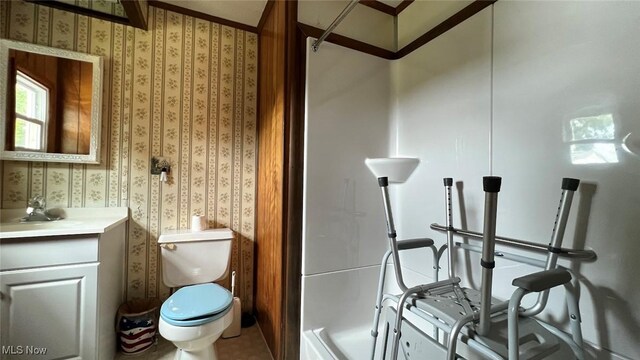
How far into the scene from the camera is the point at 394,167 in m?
1.41

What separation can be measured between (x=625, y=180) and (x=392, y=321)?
0.93 meters

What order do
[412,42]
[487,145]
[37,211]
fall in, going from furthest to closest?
[412,42]
[37,211]
[487,145]

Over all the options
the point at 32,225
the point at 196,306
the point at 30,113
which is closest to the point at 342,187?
the point at 196,306

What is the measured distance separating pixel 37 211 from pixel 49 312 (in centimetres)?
61

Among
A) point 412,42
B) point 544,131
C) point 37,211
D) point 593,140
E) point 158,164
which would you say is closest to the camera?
point 593,140

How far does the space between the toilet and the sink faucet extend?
23.8 inches

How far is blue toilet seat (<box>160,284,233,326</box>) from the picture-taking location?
3.79 feet

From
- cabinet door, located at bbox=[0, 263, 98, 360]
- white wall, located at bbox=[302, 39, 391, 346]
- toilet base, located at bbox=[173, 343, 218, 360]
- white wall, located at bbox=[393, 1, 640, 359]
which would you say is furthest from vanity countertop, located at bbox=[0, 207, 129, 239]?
white wall, located at bbox=[393, 1, 640, 359]

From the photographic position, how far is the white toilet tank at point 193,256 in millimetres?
1532

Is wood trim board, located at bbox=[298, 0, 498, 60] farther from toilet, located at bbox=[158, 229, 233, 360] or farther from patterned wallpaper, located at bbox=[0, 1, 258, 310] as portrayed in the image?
toilet, located at bbox=[158, 229, 233, 360]

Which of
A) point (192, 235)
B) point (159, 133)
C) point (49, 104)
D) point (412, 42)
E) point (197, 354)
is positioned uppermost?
point (412, 42)

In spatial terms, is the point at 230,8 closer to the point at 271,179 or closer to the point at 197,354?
the point at 271,179

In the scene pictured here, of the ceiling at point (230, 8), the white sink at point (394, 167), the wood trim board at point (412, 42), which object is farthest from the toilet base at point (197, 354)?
the ceiling at point (230, 8)

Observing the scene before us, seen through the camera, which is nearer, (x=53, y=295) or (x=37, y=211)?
(x=53, y=295)
